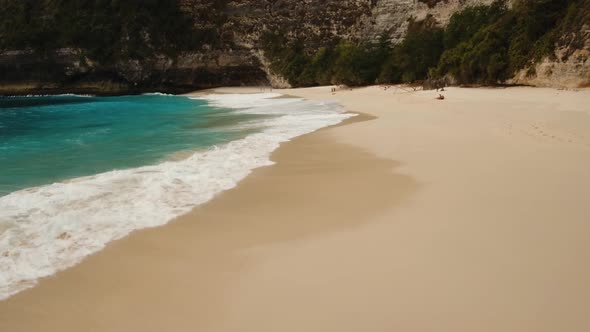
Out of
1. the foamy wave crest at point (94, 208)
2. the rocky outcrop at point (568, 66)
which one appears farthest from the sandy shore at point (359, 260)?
the rocky outcrop at point (568, 66)

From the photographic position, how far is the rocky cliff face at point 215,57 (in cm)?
5378

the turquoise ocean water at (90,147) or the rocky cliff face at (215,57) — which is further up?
the rocky cliff face at (215,57)

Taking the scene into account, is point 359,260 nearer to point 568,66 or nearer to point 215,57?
point 568,66

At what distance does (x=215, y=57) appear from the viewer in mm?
55812

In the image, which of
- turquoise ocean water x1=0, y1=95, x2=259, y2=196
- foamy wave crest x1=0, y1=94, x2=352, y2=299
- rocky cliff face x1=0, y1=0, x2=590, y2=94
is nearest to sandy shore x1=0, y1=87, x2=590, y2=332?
foamy wave crest x1=0, y1=94, x2=352, y2=299

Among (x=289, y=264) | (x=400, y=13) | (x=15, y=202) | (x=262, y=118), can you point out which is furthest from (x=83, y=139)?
(x=400, y=13)

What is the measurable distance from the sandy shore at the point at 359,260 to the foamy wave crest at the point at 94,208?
35 cm

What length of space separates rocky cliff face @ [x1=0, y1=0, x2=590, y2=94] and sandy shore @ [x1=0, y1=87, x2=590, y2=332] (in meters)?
46.9

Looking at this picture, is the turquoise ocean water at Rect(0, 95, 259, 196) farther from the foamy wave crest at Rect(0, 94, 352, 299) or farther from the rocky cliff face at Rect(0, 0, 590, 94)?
the rocky cliff face at Rect(0, 0, 590, 94)

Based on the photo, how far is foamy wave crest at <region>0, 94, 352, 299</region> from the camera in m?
4.34

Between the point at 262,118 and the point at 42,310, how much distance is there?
51.5 feet

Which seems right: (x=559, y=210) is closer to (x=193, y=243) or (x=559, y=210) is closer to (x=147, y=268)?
(x=193, y=243)

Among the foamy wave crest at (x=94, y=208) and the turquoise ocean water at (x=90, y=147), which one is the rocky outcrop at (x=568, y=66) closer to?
the turquoise ocean water at (x=90, y=147)

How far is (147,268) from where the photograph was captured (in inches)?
161
